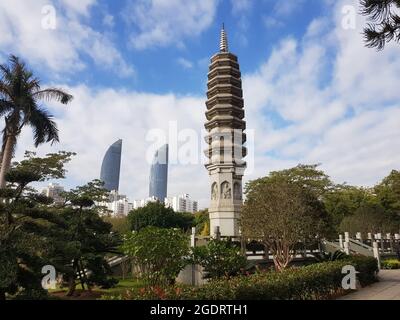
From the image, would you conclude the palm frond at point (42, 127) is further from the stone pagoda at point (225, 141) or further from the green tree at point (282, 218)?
the stone pagoda at point (225, 141)

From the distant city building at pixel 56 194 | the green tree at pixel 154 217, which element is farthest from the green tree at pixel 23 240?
the green tree at pixel 154 217

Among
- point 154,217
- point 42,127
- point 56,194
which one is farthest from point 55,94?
point 154,217

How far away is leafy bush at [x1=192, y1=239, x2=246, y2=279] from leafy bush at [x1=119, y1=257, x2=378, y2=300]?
14.6 ft

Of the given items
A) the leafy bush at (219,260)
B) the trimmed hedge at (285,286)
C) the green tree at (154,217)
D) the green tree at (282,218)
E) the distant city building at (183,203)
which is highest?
the distant city building at (183,203)

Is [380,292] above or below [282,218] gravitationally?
below

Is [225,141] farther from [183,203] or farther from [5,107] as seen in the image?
[183,203]

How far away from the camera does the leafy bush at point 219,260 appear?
53.8 ft

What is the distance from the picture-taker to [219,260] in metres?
16.5

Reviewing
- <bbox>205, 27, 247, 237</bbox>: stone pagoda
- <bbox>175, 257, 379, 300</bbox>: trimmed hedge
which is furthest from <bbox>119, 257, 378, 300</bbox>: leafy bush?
<bbox>205, 27, 247, 237</bbox>: stone pagoda

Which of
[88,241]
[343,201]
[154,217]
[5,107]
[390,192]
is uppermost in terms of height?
[390,192]

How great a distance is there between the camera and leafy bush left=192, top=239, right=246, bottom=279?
16.4m

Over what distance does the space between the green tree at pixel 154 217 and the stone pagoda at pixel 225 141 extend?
21445 mm

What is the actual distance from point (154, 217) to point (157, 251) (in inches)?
1752
